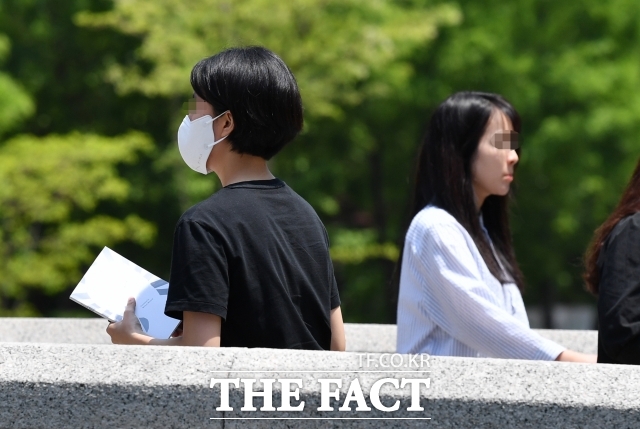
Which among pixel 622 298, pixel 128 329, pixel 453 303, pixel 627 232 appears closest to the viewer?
pixel 128 329

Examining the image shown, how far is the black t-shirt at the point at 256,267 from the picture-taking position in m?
2.11

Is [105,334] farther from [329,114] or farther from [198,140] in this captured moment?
[329,114]

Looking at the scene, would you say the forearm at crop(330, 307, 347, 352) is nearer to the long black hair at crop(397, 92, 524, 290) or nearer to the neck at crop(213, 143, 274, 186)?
the neck at crop(213, 143, 274, 186)

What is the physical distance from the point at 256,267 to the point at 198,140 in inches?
15.3

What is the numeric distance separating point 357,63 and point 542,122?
381 cm

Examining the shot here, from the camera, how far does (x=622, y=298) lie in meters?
2.52

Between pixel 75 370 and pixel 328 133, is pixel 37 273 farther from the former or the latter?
pixel 75 370

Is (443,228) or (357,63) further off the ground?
(357,63)

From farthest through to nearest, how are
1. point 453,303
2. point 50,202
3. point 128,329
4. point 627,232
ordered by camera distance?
point 50,202, point 453,303, point 627,232, point 128,329

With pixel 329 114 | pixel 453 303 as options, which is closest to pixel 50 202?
pixel 329 114

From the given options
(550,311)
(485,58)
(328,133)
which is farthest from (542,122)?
(550,311)

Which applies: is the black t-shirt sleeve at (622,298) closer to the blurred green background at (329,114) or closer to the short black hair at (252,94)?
the short black hair at (252,94)

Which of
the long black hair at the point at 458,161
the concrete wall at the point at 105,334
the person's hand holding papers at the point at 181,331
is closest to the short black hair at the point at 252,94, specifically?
the person's hand holding papers at the point at 181,331

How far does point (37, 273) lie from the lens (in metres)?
12.0
